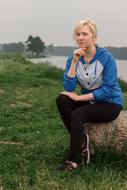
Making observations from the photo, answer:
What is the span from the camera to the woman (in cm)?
612

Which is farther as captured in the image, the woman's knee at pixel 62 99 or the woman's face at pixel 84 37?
the woman's knee at pixel 62 99

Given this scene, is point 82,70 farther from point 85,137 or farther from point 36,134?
point 36,134

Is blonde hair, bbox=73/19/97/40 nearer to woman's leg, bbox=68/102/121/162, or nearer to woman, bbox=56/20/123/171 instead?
woman, bbox=56/20/123/171

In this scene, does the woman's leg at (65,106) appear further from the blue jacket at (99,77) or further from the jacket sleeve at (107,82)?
the jacket sleeve at (107,82)

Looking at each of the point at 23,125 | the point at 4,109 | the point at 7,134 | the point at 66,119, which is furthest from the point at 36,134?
the point at 4,109

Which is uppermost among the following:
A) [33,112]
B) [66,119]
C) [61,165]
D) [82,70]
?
[82,70]

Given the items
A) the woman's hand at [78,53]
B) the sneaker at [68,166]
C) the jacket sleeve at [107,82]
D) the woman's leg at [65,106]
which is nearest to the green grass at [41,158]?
the sneaker at [68,166]

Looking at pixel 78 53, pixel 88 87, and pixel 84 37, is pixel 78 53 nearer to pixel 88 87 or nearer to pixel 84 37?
pixel 84 37

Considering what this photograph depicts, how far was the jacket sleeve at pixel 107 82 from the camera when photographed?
20.2ft

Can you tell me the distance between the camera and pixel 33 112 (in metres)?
12.0

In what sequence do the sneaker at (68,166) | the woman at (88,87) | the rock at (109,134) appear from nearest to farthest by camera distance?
1. the sneaker at (68,166)
2. the woman at (88,87)
3. the rock at (109,134)

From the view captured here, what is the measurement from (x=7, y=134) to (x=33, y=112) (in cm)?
311

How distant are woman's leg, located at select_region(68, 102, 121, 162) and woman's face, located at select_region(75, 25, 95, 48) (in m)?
0.73

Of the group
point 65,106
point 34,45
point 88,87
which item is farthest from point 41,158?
point 34,45
